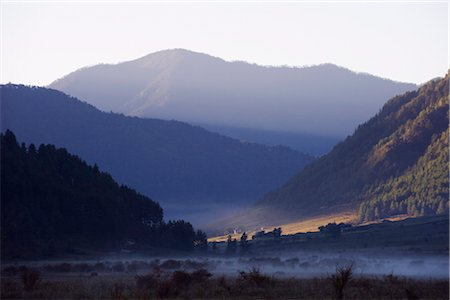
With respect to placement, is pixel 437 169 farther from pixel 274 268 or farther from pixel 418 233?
pixel 274 268

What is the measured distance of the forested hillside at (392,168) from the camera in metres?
146

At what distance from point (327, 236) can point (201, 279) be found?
72147mm

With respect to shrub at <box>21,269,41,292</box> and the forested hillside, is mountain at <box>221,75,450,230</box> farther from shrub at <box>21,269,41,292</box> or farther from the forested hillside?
shrub at <box>21,269,41,292</box>

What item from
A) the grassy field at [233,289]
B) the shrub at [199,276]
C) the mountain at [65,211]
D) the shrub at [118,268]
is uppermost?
the mountain at [65,211]

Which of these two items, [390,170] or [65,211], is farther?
[390,170]

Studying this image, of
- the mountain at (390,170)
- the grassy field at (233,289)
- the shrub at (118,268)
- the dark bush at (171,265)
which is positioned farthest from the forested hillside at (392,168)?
the grassy field at (233,289)

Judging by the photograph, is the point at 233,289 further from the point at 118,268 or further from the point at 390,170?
the point at 390,170

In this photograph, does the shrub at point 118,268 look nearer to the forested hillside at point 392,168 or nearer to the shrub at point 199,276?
the shrub at point 199,276

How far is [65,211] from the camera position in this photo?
8519cm

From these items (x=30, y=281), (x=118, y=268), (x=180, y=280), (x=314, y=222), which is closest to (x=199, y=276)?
(x=180, y=280)

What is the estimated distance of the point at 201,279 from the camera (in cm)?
4016

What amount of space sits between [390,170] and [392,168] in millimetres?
679

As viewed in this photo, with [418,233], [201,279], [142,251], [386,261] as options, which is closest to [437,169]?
[418,233]

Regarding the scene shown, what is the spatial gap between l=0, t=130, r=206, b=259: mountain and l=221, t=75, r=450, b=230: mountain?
5401 centimetres
